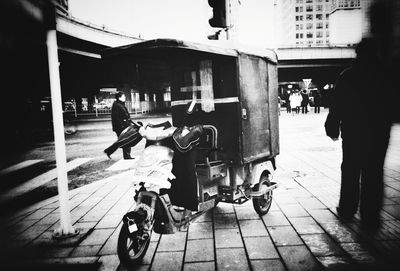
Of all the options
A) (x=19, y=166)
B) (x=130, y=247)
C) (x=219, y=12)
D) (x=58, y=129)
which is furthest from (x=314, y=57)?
(x=130, y=247)

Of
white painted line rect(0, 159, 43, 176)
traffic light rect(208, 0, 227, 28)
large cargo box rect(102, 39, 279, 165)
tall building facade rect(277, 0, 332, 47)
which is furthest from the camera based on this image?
tall building facade rect(277, 0, 332, 47)

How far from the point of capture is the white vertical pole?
3764 millimetres

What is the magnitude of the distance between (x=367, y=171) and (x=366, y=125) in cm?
59

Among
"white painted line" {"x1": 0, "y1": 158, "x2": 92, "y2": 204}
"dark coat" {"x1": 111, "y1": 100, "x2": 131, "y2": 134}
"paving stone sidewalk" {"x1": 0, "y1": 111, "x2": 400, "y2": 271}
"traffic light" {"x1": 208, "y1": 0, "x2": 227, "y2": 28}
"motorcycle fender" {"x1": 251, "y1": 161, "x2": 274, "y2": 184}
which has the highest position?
"traffic light" {"x1": 208, "y1": 0, "x2": 227, "y2": 28}

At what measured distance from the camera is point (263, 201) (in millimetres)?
4641

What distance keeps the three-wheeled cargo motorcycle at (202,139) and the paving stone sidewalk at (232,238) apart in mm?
329

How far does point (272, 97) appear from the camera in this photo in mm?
→ 4688

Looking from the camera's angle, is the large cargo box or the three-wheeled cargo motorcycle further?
the large cargo box

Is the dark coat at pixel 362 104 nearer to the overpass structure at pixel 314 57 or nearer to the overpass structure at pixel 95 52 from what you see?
the overpass structure at pixel 95 52

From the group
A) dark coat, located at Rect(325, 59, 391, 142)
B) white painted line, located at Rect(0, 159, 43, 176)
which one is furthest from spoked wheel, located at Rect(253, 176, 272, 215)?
white painted line, located at Rect(0, 159, 43, 176)

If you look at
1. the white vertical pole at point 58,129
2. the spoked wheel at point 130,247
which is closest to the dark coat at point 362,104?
the spoked wheel at point 130,247

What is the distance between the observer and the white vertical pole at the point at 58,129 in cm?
376

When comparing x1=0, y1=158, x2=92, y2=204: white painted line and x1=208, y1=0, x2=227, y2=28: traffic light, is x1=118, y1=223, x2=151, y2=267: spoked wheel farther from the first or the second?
x1=208, y1=0, x2=227, y2=28: traffic light

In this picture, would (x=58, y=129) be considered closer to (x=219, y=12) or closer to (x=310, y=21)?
(x=219, y=12)
